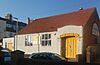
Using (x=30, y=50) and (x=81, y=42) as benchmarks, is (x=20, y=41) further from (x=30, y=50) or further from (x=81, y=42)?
(x=81, y=42)

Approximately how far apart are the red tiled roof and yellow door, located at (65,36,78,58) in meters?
1.86

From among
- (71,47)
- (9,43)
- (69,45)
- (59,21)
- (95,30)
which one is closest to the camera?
(71,47)

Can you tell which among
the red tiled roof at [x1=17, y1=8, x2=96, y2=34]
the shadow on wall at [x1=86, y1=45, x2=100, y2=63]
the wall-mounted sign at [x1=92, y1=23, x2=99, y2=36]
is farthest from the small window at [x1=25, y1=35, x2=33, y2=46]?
Answer: the shadow on wall at [x1=86, y1=45, x2=100, y2=63]

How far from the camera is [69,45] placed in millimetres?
28188

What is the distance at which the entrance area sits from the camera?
2728 cm

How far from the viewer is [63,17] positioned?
33125 millimetres

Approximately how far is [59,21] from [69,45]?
5257 millimetres

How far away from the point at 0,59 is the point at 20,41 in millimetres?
17962

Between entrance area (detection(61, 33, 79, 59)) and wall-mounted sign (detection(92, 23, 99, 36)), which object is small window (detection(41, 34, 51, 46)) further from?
wall-mounted sign (detection(92, 23, 99, 36))

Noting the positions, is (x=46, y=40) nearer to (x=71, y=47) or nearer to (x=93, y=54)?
(x=71, y=47)

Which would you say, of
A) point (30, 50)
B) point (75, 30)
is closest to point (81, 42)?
point (75, 30)

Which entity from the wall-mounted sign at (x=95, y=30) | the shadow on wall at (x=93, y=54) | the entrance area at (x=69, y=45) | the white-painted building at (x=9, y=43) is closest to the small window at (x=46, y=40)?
the entrance area at (x=69, y=45)

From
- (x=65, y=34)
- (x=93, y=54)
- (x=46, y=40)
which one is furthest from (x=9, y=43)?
(x=93, y=54)

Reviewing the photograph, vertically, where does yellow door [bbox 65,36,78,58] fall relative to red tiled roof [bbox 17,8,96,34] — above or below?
below
